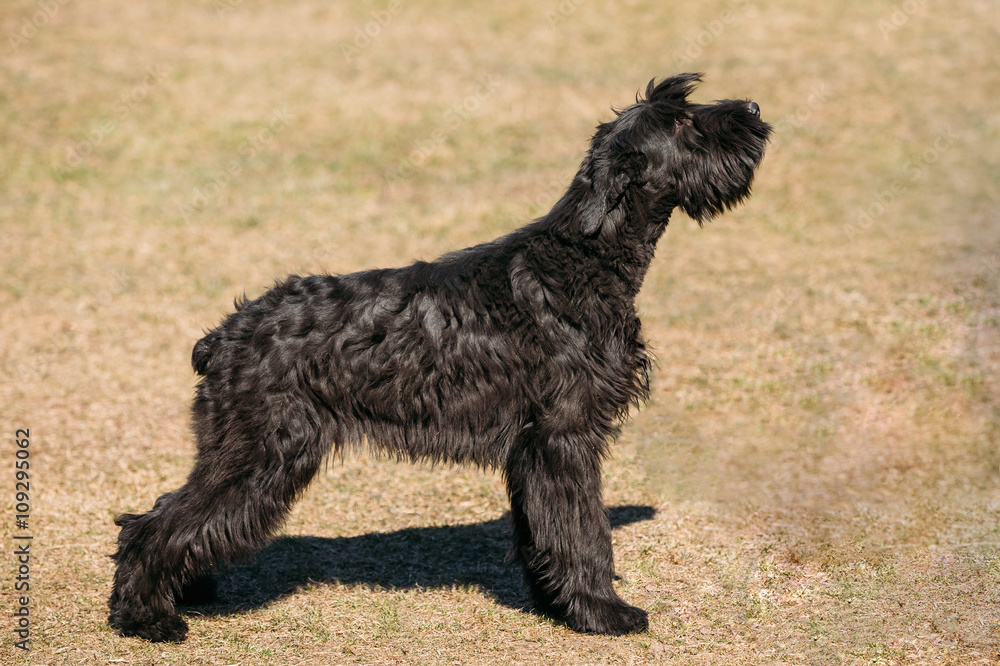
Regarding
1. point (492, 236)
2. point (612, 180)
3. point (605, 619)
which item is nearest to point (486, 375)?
point (612, 180)

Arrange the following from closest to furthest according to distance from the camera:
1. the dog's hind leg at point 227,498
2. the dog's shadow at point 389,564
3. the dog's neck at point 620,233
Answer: the dog's hind leg at point 227,498 → the dog's neck at point 620,233 → the dog's shadow at point 389,564

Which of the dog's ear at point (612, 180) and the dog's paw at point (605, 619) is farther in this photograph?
the dog's paw at point (605, 619)

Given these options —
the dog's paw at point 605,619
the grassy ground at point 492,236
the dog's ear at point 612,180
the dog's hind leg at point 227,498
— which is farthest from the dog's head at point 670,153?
the grassy ground at point 492,236

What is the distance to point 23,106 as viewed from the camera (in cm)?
1616

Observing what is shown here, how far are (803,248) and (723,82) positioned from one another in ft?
17.8

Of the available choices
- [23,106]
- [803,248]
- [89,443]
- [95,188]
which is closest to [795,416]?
[803,248]

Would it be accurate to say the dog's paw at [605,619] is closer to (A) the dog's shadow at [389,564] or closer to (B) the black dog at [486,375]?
(B) the black dog at [486,375]

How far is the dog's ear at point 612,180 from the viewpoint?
5.40 m

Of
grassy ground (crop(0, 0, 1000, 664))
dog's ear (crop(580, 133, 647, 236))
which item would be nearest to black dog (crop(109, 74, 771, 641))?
dog's ear (crop(580, 133, 647, 236))

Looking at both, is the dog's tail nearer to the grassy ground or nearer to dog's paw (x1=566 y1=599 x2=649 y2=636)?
the grassy ground

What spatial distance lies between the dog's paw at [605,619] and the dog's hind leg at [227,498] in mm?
1709

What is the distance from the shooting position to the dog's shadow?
6.27 metres

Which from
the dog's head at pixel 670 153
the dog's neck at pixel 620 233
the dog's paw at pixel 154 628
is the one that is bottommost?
the dog's paw at pixel 154 628

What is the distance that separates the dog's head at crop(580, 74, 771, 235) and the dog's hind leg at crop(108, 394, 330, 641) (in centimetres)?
198
